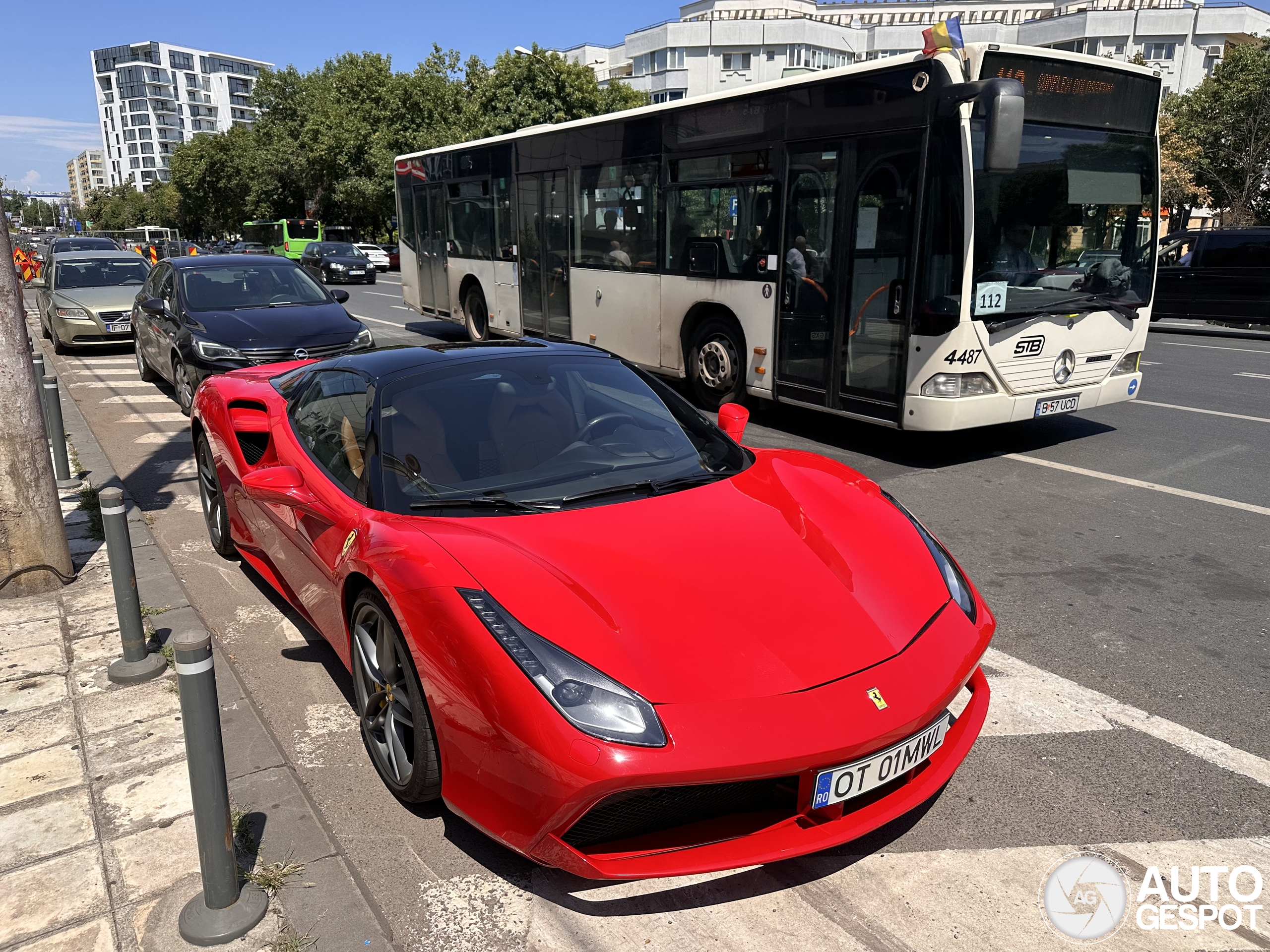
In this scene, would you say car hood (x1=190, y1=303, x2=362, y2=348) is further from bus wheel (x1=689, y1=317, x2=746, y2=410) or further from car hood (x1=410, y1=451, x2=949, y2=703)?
car hood (x1=410, y1=451, x2=949, y2=703)

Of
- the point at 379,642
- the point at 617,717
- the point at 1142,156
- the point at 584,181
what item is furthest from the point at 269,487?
the point at 584,181

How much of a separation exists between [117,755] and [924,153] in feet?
20.8

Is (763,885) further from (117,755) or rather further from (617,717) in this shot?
(117,755)

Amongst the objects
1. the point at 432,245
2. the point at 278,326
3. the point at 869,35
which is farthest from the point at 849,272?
the point at 869,35

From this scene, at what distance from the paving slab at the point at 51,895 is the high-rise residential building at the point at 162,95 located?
615 ft

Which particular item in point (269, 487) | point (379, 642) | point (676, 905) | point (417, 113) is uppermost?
point (417, 113)

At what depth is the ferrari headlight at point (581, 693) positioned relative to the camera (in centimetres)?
232

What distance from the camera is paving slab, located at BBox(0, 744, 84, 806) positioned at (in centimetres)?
316

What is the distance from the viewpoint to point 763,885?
2.69m

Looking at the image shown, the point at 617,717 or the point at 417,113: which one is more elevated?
the point at 417,113

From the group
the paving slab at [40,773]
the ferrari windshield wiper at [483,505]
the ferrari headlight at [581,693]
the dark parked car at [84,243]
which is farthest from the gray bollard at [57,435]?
the dark parked car at [84,243]

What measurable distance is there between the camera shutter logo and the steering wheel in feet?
7.11

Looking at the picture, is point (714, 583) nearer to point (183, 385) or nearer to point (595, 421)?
point (595, 421)

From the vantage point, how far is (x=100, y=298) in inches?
566
